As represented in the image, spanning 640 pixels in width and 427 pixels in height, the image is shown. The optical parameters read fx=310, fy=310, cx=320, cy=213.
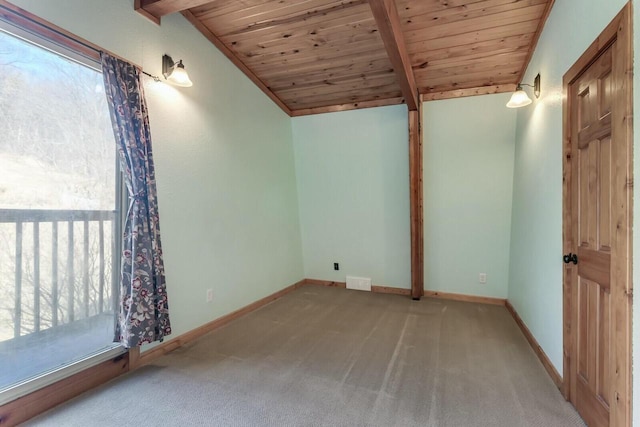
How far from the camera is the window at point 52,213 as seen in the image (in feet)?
5.81

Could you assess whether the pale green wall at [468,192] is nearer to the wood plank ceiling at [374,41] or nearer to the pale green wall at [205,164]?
the wood plank ceiling at [374,41]

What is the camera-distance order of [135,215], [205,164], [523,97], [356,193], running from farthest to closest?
[356,193] < [205,164] < [523,97] < [135,215]

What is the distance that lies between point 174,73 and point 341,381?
263cm

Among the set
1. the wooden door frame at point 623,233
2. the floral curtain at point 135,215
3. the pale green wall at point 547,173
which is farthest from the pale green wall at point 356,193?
the wooden door frame at point 623,233

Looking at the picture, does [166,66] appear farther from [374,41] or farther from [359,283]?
[359,283]

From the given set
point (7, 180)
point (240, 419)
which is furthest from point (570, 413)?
point (7, 180)

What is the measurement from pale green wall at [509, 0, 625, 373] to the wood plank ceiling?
33 cm

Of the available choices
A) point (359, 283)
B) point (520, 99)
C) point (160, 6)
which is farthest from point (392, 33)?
point (359, 283)

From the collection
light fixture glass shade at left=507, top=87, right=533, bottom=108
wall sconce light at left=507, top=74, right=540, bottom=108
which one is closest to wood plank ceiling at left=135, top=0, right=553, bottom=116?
wall sconce light at left=507, top=74, right=540, bottom=108

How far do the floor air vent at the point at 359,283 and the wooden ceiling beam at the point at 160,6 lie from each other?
356 centimetres

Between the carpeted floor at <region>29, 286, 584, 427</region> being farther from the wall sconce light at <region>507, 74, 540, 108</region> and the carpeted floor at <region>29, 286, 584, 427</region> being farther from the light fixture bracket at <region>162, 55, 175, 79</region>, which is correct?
the light fixture bracket at <region>162, 55, 175, 79</region>

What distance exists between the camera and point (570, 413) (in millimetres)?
1793

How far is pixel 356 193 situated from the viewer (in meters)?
4.41

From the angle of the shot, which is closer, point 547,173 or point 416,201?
point 547,173
